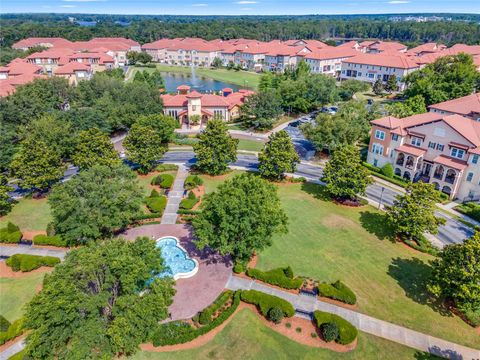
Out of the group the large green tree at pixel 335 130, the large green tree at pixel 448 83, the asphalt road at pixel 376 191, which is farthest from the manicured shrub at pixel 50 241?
the large green tree at pixel 448 83

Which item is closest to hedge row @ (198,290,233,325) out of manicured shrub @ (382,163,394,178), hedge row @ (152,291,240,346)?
hedge row @ (152,291,240,346)

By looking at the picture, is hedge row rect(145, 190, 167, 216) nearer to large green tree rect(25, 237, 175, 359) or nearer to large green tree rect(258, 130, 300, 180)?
large green tree rect(258, 130, 300, 180)

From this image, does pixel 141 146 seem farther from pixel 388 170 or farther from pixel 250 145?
pixel 388 170

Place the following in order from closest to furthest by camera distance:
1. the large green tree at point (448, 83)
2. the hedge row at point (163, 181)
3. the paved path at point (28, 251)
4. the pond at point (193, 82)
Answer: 1. the paved path at point (28, 251)
2. the hedge row at point (163, 181)
3. the large green tree at point (448, 83)
4. the pond at point (193, 82)

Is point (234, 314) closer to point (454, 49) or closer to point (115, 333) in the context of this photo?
point (115, 333)

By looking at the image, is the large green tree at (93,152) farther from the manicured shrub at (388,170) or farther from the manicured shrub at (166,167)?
the manicured shrub at (388,170)
